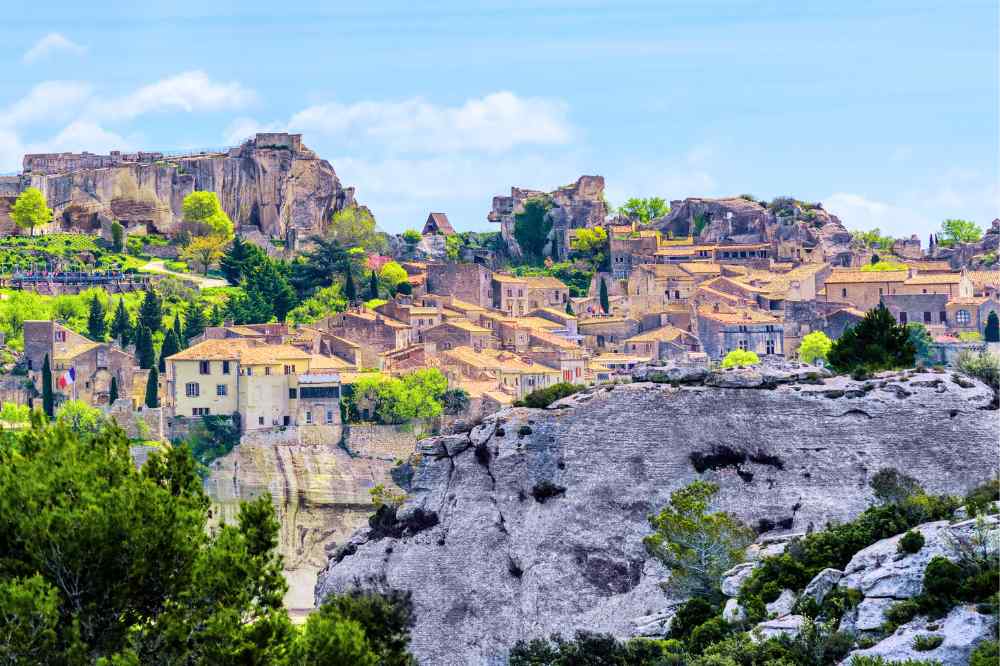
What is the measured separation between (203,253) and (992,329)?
45.0 meters

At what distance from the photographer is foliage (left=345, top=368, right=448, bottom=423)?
102 m

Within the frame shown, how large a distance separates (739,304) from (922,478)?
63697 mm

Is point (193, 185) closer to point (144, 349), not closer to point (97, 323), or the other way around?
point (97, 323)

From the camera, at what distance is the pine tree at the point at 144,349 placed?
11125 centimetres

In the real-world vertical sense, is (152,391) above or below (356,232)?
below

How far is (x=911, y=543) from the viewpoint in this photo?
4419 centimetres

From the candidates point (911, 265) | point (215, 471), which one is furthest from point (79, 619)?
point (911, 265)

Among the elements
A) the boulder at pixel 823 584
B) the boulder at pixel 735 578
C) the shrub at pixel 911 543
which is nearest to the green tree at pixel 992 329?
the boulder at pixel 735 578

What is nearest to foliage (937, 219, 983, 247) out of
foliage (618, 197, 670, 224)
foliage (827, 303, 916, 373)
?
foliage (618, 197, 670, 224)

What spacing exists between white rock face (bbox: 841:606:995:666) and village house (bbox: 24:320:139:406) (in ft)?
230

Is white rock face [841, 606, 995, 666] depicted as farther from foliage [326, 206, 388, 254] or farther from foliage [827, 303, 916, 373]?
foliage [326, 206, 388, 254]

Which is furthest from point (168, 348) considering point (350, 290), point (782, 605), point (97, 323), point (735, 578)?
point (782, 605)

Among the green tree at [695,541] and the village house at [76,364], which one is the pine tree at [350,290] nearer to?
the village house at [76,364]

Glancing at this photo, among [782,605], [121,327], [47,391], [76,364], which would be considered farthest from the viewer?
[121,327]
